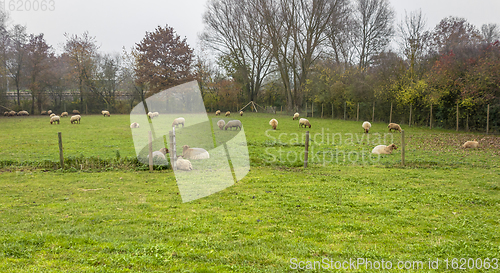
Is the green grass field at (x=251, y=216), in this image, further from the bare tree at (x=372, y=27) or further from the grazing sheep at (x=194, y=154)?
the bare tree at (x=372, y=27)

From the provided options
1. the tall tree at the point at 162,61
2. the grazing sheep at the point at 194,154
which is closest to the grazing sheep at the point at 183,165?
the grazing sheep at the point at 194,154

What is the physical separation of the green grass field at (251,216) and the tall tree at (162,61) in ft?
114

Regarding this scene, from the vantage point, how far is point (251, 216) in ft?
19.1

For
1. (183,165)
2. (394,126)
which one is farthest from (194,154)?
(394,126)

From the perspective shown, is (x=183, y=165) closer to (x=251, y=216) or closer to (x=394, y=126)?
(x=251, y=216)

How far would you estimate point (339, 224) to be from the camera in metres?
5.36

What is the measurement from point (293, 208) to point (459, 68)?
2111 cm

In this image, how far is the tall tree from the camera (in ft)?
145

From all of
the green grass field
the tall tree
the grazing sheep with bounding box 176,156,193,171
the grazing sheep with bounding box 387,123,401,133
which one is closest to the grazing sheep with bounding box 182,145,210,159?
the grazing sheep with bounding box 176,156,193,171

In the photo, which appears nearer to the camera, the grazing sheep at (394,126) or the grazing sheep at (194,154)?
the grazing sheep at (194,154)

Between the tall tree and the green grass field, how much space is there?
114 feet

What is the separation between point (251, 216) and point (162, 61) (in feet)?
145

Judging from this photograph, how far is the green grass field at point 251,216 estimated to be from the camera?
161 inches

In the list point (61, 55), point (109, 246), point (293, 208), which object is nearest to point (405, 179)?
point (293, 208)
